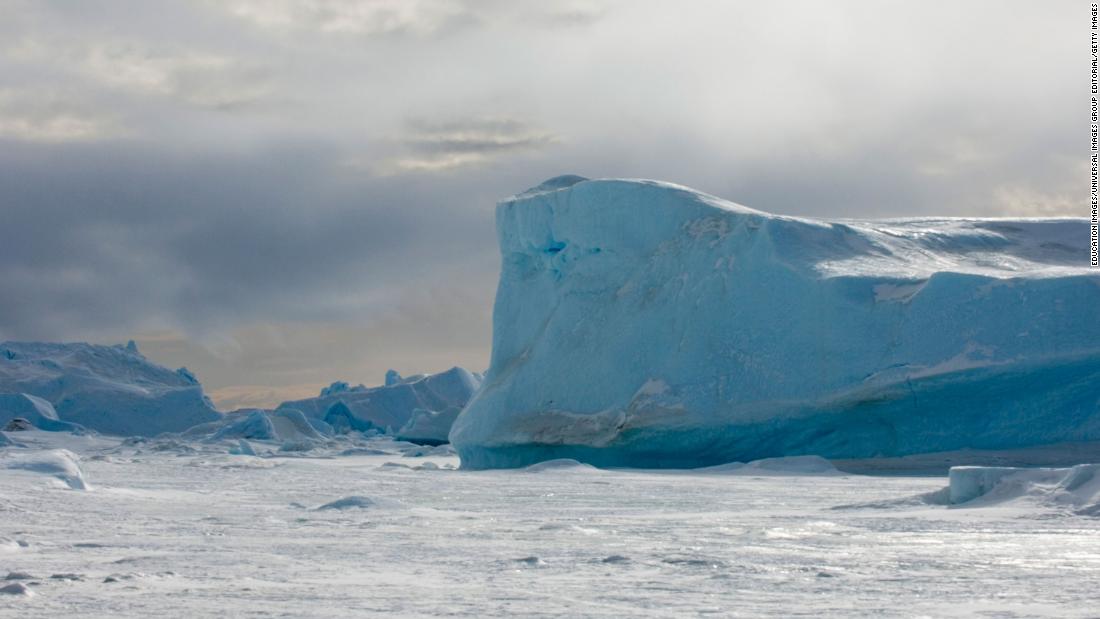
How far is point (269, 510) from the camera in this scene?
774 centimetres

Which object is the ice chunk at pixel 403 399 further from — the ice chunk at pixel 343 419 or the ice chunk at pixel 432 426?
the ice chunk at pixel 432 426

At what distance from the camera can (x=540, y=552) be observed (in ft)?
17.2

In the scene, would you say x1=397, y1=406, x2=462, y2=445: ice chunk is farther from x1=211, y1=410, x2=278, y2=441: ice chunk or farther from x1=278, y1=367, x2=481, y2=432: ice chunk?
x1=278, y1=367, x2=481, y2=432: ice chunk

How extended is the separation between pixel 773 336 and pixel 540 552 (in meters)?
10.1

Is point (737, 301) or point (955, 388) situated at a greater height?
point (737, 301)

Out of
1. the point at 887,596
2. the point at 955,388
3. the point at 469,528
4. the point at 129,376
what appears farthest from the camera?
the point at 129,376

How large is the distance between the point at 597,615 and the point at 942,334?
36.5ft

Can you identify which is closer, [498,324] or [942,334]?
[942,334]

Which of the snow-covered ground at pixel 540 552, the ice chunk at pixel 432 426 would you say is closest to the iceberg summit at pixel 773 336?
the snow-covered ground at pixel 540 552

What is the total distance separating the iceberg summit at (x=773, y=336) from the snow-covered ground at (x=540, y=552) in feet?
14.8

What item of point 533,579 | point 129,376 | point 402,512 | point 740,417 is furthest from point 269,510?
point 129,376

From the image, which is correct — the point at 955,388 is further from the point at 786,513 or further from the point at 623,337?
the point at 786,513

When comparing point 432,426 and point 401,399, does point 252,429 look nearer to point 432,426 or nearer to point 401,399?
point 432,426

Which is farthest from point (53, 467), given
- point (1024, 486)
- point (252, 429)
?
point (252, 429)
